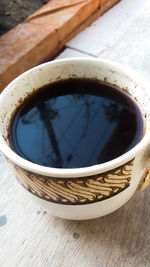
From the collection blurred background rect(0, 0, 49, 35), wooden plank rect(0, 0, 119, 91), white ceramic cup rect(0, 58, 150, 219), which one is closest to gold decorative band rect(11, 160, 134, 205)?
white ceramic cup rect(0, 58, 150, 219)

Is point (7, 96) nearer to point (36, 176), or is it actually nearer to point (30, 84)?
point (30, 84)

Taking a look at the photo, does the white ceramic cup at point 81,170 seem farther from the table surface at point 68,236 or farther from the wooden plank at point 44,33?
the wooden plank at point 44,33

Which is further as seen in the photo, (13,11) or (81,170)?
→ (13,11)

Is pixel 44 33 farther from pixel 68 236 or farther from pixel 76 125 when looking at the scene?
pixel 68 236

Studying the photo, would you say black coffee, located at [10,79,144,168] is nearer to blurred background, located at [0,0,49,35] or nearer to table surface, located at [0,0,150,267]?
table surface, located at [0,0,150,267]

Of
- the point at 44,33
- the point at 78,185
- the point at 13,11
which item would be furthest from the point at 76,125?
the point at 13,11
